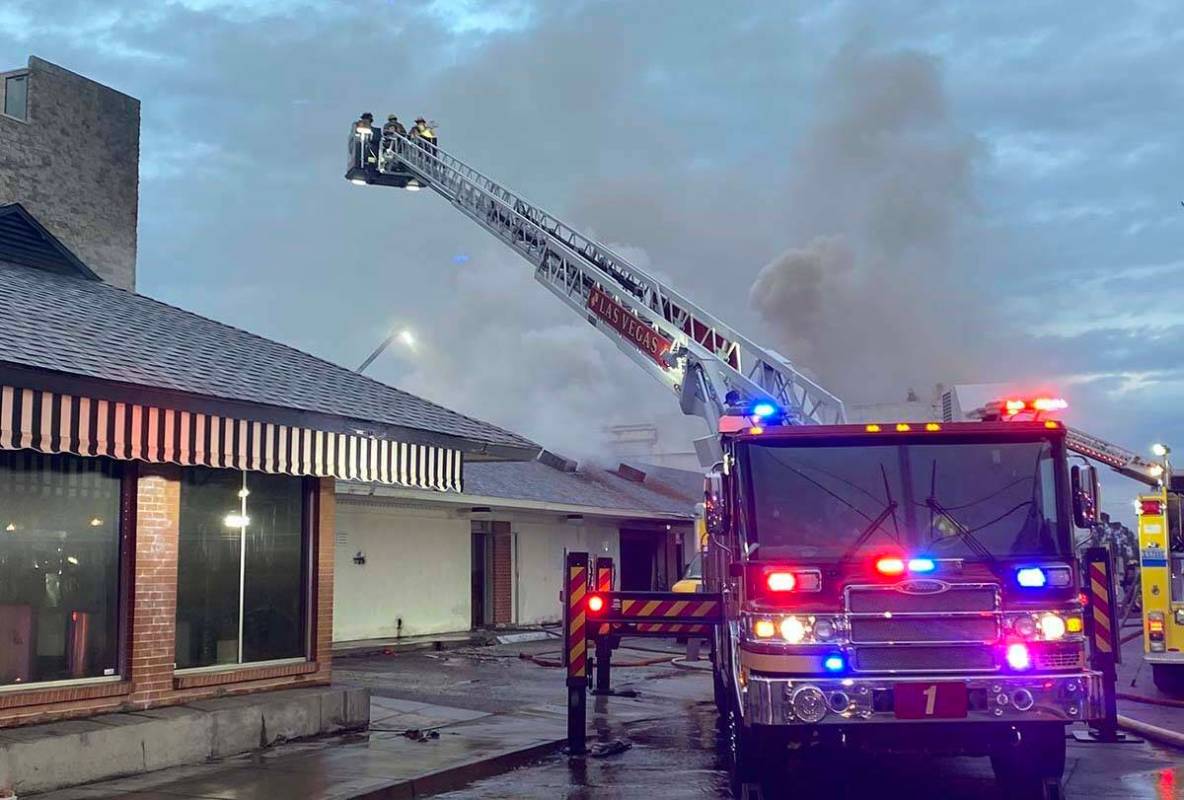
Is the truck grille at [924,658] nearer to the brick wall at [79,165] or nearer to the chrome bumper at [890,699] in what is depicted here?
the chrome bumper at [890,699]

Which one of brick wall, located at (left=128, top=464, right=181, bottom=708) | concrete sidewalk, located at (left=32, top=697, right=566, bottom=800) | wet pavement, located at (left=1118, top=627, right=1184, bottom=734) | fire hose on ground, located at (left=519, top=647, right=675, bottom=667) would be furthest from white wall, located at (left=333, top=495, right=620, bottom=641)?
wet pavement, located at (left=1118, top=627, right=1184, bottom=734)

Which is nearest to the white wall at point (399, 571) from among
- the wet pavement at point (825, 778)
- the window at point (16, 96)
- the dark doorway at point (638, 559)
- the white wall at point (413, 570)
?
the white wall at point (413, 570)

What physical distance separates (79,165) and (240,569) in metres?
12.7

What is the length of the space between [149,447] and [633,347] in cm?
1413

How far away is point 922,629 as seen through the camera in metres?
7.09

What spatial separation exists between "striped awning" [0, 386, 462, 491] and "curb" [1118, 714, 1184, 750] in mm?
6826

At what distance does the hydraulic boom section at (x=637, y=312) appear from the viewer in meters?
19.4

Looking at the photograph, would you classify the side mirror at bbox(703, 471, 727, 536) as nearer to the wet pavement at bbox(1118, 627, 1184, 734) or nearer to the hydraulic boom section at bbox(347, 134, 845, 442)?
the wet pavement at bbox(1118, 627, 1184, 734)

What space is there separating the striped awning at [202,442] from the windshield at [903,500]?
4.10 m

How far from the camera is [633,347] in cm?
2208

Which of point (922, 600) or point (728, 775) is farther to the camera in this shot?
point (728, 775)

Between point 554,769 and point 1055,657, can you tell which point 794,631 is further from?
point 554,769

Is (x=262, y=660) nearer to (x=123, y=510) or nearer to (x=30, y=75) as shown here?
(x=123, y=510)

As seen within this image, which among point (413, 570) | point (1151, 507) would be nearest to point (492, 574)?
point (413, 570)
